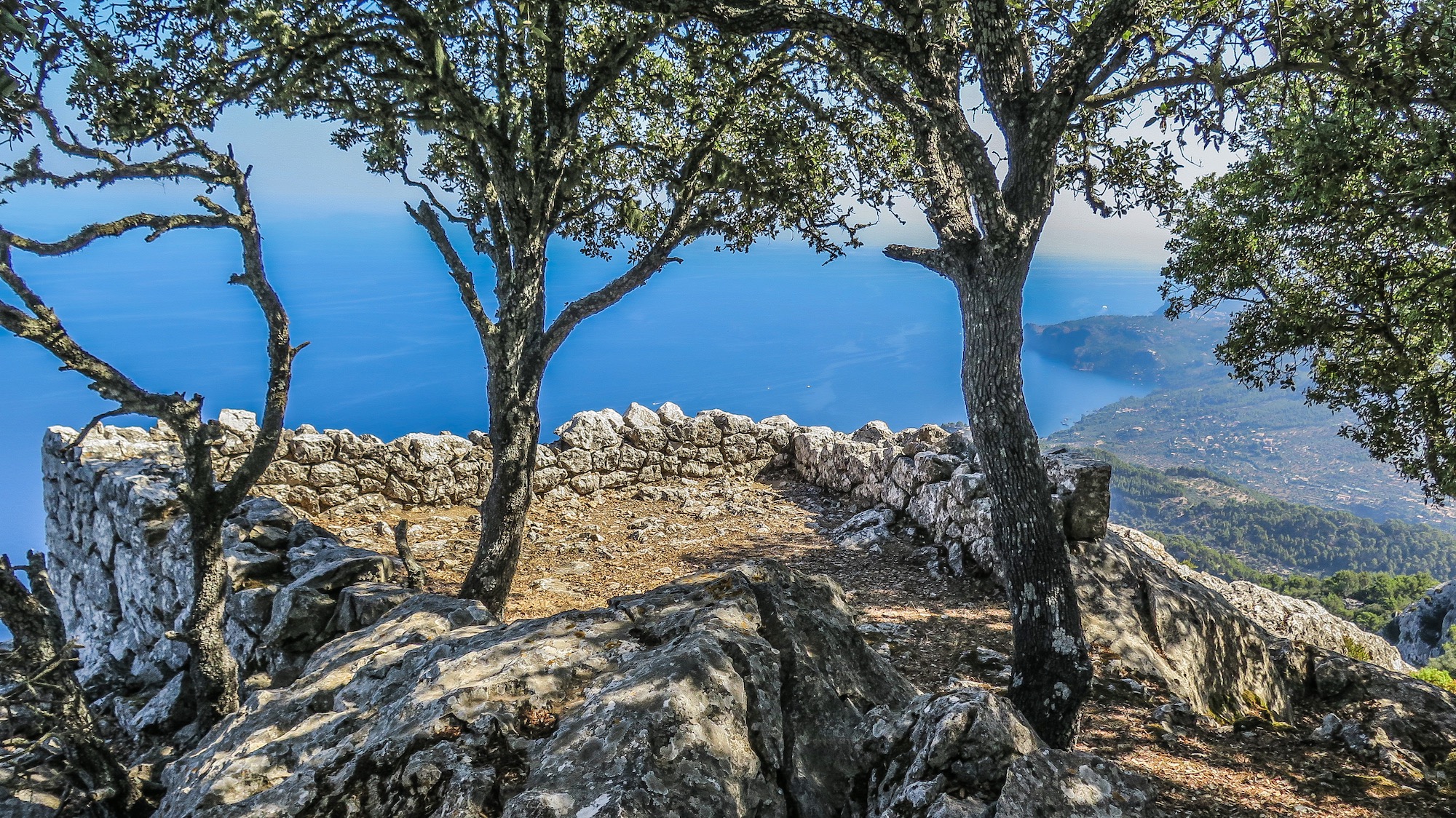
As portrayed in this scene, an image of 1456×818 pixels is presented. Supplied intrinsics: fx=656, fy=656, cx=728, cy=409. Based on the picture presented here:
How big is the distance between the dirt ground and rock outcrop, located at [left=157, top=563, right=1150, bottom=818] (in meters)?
2.89

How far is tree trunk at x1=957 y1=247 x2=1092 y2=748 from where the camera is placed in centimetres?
579

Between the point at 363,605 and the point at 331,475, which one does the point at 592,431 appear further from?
the point at 363,605

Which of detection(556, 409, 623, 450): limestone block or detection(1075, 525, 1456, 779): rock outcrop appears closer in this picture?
detection(1075, 525, 1456, 779): rock outcrop

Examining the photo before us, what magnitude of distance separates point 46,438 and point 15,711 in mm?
7428

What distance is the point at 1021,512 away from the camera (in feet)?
19.5

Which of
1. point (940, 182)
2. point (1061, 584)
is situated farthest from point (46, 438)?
point (1061, 584)

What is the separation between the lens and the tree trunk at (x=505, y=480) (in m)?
8.02

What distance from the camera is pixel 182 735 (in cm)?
768

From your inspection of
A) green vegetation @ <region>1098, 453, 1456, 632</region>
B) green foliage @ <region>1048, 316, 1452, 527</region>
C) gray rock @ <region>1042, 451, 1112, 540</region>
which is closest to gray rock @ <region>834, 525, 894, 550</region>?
gray rock @ <region>1042, 451, 1112, 540</region>

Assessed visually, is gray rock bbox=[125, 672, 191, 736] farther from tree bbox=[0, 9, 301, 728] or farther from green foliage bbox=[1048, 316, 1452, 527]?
green foliage bbox=[1048, 316, 1452, 527]

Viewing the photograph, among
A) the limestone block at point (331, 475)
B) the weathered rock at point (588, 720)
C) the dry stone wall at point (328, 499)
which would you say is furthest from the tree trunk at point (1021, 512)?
the limestone block at point (331, 475)

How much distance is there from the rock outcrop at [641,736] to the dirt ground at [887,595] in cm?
289

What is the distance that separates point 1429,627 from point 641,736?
47047 mm

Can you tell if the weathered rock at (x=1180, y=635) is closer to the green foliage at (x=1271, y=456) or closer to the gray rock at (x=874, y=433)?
the gray rock at (x=874, y=433)
